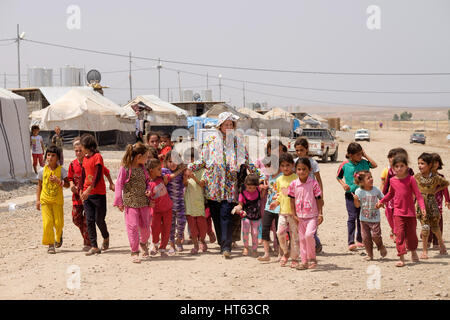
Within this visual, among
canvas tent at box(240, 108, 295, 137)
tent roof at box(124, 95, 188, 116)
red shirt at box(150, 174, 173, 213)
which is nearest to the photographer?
red shirt at box(150, 174, 173, 213)

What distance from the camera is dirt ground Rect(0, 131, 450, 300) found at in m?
5.68

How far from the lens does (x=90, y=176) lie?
25.3ft

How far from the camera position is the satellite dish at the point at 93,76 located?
42.7 m

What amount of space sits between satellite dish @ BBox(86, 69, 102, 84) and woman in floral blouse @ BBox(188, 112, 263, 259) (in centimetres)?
3654

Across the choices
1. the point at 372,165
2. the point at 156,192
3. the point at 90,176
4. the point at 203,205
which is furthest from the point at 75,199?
the point at 372,165

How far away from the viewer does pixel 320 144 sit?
26.5 m

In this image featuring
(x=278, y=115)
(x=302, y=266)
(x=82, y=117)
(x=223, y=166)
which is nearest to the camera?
(x=302, y=266)

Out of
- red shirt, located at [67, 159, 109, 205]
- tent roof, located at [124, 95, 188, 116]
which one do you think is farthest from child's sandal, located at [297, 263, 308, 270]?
tent roof, located at [124, 95, 188, 116]

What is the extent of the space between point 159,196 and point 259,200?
4.17ft

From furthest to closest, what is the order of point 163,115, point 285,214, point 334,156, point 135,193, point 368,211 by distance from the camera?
point 163,115, point 334,156, point 135,193, point 368,211, point 285,214

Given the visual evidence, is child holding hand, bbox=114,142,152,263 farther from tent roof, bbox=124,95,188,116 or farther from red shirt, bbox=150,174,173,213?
tent roof, bbox=124,95,188,116

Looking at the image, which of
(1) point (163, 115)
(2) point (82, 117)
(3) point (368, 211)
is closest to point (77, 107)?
(2) point (82, 117)

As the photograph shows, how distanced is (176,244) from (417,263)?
3107 mm

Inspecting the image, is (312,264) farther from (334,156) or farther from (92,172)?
(334,156)
